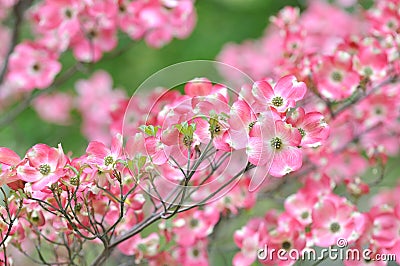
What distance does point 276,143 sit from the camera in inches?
24.6

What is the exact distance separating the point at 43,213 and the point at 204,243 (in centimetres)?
24

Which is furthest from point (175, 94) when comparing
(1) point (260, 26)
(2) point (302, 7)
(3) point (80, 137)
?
(2) point (302, 7)

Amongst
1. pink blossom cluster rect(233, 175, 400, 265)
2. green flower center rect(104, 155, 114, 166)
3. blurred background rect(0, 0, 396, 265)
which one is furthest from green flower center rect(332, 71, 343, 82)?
blurred background rect(0, 0, 396, 265)

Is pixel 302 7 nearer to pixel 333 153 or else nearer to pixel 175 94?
pixel 333 153

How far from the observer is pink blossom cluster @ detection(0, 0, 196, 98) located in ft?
3.41

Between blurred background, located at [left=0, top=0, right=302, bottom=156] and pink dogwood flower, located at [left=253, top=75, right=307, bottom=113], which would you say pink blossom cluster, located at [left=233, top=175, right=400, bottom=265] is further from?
blurred background, located at [left=0, top=0, right=302, bottom=156]

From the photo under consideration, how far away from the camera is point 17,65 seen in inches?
43.6

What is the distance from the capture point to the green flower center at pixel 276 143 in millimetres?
624

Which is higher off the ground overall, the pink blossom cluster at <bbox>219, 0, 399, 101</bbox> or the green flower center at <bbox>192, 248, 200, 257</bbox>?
the pink blossom cluster at <bbox>219, 0, 399, 101</bbox>

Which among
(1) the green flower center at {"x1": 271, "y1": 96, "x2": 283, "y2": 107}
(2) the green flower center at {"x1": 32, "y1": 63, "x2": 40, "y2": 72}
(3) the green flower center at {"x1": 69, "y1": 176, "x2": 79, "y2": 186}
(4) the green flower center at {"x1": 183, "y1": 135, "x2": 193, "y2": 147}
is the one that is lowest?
(3) the green flower center at {"x1": 69, "y1": 176, "x2": 79, "y2": 186}

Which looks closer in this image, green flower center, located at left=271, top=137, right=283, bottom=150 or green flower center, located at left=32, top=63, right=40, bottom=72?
green flower center, located at left=271, top=137, right=283, bottom=150

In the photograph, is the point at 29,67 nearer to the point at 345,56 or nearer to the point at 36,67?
the point at 36,67

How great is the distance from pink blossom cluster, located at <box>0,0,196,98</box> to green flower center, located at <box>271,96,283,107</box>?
1.47 ft

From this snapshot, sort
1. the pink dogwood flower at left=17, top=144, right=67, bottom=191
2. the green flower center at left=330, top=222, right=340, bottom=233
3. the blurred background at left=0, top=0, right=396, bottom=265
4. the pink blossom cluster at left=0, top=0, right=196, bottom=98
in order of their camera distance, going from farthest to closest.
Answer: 1. the blurred background at left=0, top=0, right=396, bottom=265
2. the pink blossom cluster at left=0, top=0, right=196, bottom=98
3. the green flower center at left=330, top=222, right=340, bottom=233
4. the pink dogwood flower at left=17, top=144, right=67, bottom=191
